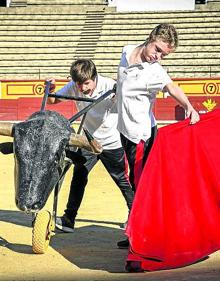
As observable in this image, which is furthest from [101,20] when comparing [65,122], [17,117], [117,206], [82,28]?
[65,122]

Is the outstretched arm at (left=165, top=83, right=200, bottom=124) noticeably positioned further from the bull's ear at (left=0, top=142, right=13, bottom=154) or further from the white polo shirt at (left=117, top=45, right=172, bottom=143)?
the bull's ear at (left=0, top=142, right=13, bottom=154)

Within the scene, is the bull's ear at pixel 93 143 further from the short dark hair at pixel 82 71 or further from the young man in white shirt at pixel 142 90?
the short dark hair at pixel 82 71

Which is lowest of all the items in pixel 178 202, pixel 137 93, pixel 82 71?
pixel 178 202

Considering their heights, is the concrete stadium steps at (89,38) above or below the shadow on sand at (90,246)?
above

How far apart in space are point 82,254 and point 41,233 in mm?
256

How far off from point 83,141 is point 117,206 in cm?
193

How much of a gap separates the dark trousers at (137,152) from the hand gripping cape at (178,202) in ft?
0.51

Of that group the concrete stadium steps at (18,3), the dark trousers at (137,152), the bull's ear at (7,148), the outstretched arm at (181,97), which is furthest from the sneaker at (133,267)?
the concrete stadium steps at (18,3)

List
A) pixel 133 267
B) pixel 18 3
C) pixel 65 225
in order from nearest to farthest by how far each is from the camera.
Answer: pixel 133 267
pixel 65 225
pixel 18 3

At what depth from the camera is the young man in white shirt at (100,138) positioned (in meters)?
3.74

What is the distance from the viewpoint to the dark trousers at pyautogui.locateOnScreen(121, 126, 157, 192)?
3.36 meters

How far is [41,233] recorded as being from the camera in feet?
11.0

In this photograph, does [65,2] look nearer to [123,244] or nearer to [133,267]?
[123,244]

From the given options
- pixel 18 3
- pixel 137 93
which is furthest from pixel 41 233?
pixel 18 3
